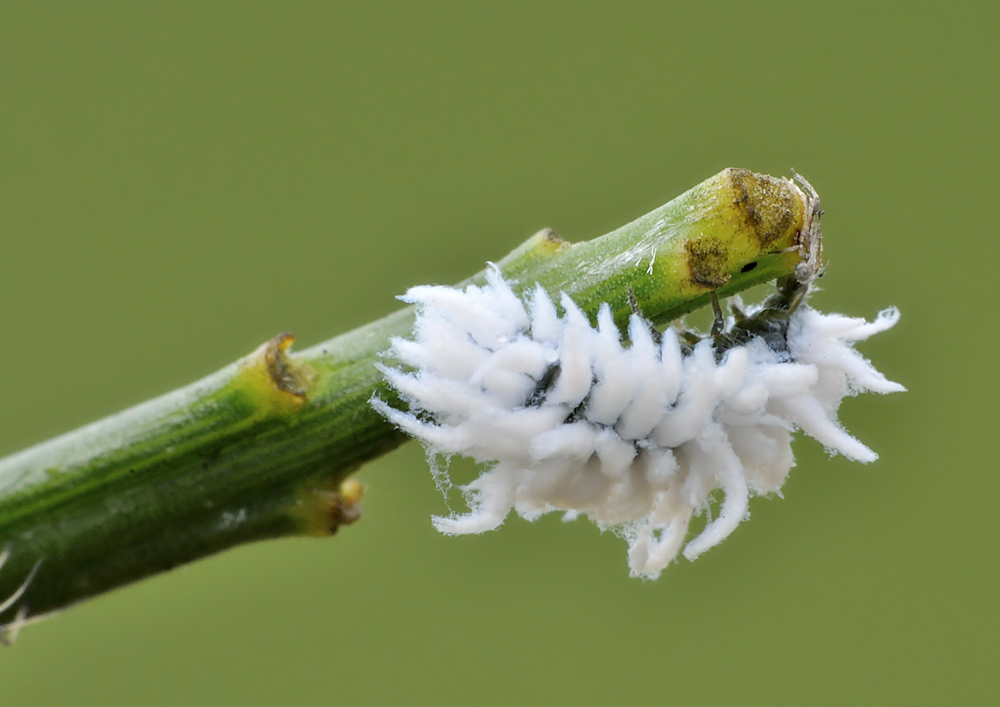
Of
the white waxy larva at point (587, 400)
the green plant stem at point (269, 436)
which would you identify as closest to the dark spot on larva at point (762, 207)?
the green plant stem at point (269, 436)

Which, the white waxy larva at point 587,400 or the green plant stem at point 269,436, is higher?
the green plant stem at point 269,436

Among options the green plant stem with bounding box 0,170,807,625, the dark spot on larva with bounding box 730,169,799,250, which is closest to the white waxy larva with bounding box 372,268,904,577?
the green plant stem with bounding box 0,170,807,625

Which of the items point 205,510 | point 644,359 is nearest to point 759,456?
point 644,359

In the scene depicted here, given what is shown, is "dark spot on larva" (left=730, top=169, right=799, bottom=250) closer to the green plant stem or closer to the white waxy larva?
the green plant stem

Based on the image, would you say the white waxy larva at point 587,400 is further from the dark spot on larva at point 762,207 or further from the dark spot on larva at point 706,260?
the dark spot on larva at point 762,207

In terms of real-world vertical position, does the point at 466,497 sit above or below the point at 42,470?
below

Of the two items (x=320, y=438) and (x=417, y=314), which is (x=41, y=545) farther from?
(x=417, y=314)

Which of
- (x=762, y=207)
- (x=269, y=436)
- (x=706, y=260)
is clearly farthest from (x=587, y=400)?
(x=269, y=436)
